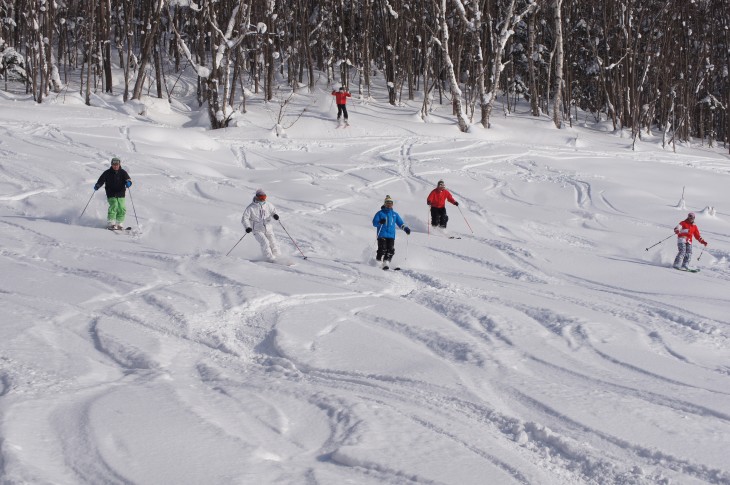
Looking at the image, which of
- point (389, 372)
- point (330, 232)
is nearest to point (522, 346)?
point (389, 372)

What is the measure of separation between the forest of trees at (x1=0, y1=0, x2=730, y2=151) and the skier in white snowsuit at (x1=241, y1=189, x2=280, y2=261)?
16199 millimetres

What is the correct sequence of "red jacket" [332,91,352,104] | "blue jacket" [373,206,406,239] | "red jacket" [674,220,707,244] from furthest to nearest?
"red jacket" [332,91,352,104], "red jacket" [674,220,707,244], "blue jacket" [373,206,406,239]

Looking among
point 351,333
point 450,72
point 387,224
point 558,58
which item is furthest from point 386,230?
point 558,58

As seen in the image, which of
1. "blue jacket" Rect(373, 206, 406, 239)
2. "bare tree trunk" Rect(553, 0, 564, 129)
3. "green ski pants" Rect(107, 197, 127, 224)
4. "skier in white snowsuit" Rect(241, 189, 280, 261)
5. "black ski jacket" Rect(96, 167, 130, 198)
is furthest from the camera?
"bare tree trunk" Rect(553, 0, 564, 129)

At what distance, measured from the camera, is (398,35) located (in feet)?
115

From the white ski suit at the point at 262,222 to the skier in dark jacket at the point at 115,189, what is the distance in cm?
278

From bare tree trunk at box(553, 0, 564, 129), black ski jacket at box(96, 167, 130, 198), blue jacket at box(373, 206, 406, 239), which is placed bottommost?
blue jacket at box(373, 206, 406, 239)

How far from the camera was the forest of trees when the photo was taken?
2917cm

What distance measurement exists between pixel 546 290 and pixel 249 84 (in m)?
27.7

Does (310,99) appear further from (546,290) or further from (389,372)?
(389,372)

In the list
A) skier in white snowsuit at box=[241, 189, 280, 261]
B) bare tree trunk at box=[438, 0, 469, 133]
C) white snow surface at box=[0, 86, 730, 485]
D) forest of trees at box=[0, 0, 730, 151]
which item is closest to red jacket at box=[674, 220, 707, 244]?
white snow surface at box=[0, 86, 730, 485]

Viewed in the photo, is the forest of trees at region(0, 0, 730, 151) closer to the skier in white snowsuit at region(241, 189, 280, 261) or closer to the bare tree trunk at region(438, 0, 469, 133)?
the bare tree trunk at region(438, 0, 469, 133)

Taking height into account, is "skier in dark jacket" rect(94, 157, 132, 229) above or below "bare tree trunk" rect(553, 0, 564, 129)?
below

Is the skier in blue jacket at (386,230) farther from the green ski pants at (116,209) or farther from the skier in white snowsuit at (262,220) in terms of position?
the green ski pants at (116,209)
